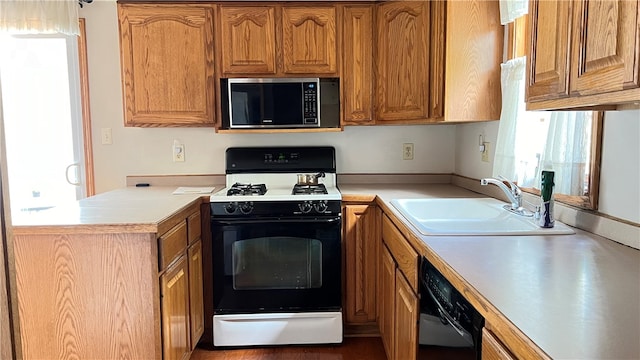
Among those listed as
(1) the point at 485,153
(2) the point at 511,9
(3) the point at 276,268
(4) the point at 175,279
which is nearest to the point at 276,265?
(3) the point at 276,268

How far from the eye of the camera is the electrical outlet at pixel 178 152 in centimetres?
290

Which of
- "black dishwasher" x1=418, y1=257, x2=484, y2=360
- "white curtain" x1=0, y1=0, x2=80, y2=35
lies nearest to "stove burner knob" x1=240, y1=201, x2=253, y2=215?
"black dishwasher" x1=418, y1=257, x2=484, y2=360

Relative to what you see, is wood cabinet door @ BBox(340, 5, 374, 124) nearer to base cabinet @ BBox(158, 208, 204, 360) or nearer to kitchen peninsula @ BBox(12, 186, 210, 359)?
base cabinet @ BBox(158, 208, 204, 360)

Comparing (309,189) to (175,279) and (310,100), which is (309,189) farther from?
(175,279)

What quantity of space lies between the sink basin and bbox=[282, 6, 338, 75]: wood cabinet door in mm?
960

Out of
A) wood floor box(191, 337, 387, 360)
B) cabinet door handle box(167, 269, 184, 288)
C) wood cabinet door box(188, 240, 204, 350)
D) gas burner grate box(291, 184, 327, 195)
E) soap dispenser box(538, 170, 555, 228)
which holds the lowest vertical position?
wood floor box(191, 337, 387, 360)

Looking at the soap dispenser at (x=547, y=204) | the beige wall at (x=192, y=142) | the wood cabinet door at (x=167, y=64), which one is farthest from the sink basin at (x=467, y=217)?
the wood cabinet door at (x=167, y=64)

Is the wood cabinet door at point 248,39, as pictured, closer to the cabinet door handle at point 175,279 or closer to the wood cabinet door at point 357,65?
the wood cabinet door at point 357,65

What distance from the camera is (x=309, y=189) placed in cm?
254

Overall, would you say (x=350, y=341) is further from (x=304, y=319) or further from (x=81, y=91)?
(x=81, y=91)

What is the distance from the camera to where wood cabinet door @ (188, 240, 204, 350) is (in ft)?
7.22

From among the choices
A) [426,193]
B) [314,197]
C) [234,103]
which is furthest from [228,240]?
[426,193]

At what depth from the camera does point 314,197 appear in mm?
2338

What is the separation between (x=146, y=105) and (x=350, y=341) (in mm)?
1835
